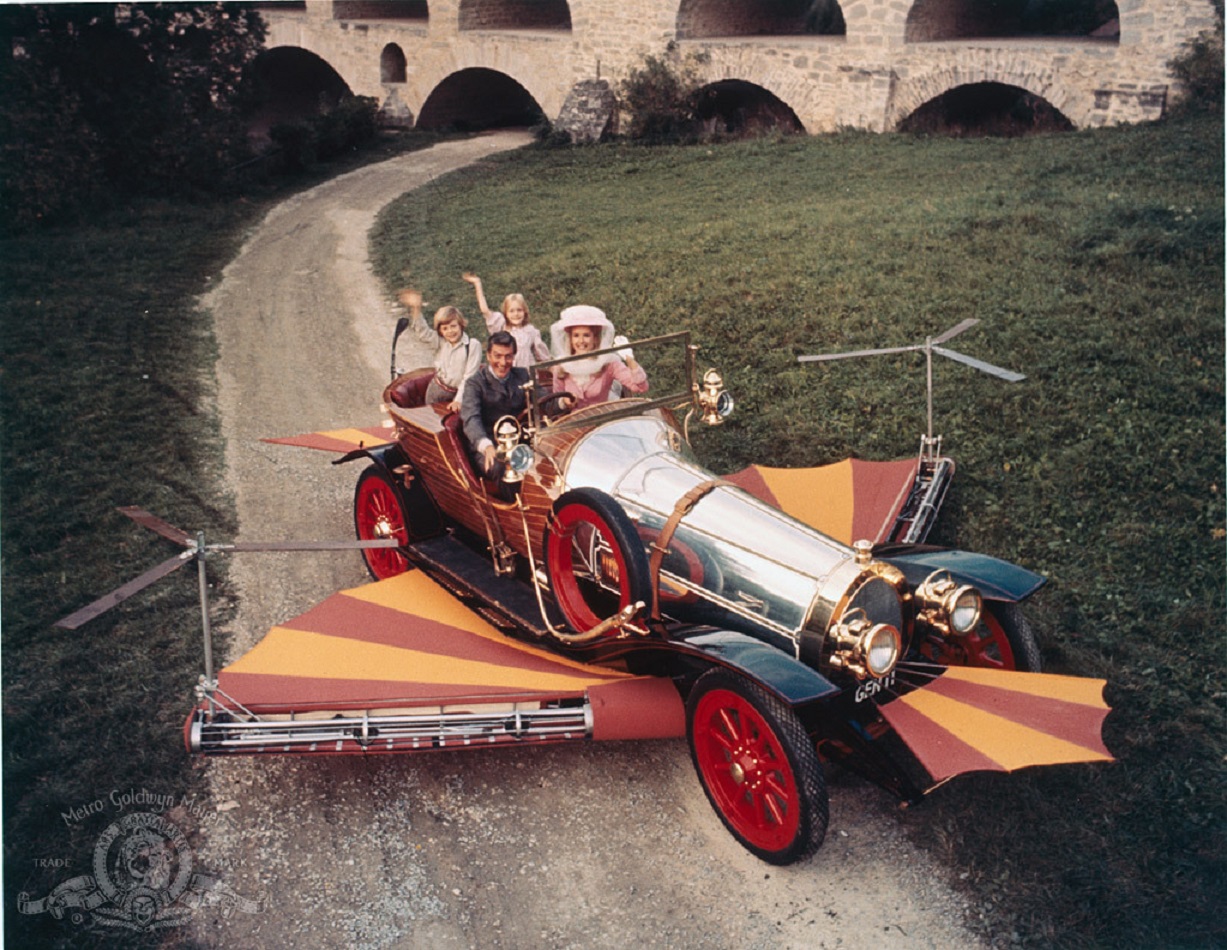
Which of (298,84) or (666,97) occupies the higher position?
(298,84)

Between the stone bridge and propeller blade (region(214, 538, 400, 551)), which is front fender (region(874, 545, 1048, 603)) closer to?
propeller blade (region(214, 538, 400, 551))

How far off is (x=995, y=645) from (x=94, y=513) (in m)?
6.07

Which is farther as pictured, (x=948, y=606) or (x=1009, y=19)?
(x=1009, y=19)

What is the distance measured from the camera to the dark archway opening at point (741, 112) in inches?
757

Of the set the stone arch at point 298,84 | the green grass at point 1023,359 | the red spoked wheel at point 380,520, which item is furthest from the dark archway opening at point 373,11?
the red spoked wheel at point 380,520

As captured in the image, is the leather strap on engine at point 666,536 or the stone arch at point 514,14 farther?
the stone arch at point 514,14

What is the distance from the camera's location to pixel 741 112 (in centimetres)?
2020

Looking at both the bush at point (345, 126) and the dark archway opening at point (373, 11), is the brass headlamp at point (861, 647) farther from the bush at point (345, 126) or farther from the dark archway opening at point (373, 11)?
the dark archway opening at point (373, 11)

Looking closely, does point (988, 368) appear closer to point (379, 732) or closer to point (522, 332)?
point (522, 332)

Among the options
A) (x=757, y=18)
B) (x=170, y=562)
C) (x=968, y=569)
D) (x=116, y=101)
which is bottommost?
(x=968, y=569)

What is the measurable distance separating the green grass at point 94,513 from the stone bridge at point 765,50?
9280 mm

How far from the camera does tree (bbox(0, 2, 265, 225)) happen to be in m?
13.2

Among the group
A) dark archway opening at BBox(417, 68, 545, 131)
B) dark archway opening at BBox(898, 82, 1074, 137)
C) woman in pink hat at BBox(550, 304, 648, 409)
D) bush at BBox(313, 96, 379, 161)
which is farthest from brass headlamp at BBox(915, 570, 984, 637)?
dark archway opening at BBox(417, 68, 545, 131)
